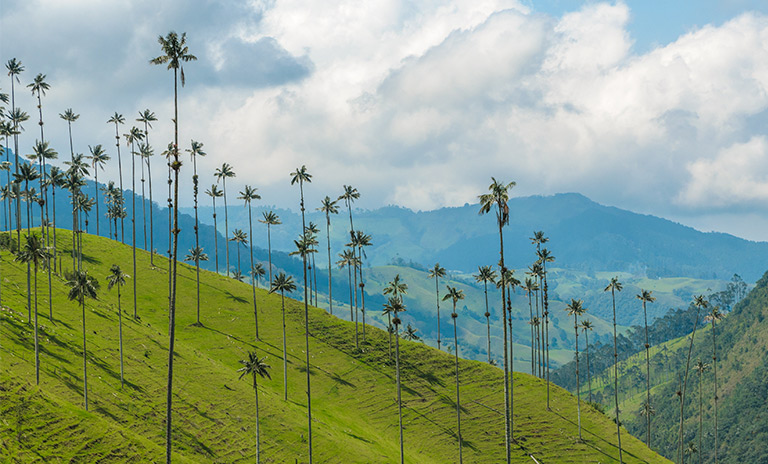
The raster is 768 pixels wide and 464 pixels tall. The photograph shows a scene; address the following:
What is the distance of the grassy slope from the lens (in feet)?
264

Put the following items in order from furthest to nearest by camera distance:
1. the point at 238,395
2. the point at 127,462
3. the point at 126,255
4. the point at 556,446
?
the point at 126,255 < the point at 556,446 < the point at 238,395 < the point at 127,462

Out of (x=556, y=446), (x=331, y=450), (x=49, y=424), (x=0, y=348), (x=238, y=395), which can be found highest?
(x=0, y=348)

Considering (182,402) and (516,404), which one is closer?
(182,402)

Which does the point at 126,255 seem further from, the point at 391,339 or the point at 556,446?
the point at 556,446

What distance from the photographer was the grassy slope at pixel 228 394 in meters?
80.6

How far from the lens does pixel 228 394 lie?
368 feet

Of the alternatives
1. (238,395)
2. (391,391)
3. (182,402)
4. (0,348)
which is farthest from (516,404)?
(0,348)

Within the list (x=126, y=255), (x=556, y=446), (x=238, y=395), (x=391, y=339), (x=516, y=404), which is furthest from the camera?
(x=126, y=255)

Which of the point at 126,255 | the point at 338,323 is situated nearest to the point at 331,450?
the point at 338,323

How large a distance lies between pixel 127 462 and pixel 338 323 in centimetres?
9541

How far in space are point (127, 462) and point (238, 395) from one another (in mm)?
36828

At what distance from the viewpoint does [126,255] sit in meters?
186

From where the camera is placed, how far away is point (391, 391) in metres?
139

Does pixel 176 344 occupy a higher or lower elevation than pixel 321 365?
higher
